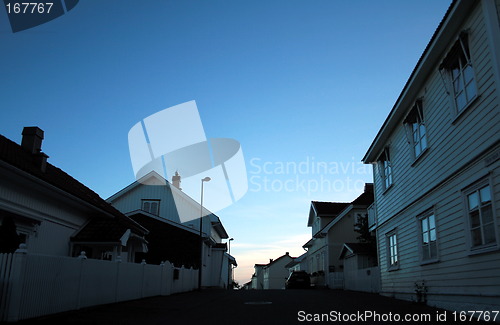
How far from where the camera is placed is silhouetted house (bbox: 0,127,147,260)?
12.4 m

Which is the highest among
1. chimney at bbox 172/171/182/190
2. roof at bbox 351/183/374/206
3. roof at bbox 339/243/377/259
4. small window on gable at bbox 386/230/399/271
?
chimney at bbox 172/171/182/190

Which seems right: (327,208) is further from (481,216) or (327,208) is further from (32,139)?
(481,216)

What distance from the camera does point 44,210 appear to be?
48.2ft

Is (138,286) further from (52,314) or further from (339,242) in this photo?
(339,242)

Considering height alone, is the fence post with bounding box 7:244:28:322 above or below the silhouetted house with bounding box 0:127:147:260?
below

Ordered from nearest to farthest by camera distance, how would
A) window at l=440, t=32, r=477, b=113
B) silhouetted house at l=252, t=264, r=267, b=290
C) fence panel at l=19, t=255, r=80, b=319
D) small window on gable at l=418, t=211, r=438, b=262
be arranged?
fence panel at l=19, t=255, r=80, b=319 < window at l=440, t=32, r=477, b=113 < small window on gable at l=418, t=211, r=438, b=262 < silhouetted house at l=252, t=264, r=267, b=290

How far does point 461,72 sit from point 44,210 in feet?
43.8

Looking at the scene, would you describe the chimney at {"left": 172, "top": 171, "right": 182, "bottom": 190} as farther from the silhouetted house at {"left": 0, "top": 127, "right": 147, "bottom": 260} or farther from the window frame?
the window frame

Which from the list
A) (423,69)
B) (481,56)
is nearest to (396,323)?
(481,56)

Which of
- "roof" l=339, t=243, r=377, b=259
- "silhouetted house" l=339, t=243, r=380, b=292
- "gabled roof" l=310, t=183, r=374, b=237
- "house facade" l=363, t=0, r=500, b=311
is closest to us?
"house facade" l=363, t=0, r=500, b=311

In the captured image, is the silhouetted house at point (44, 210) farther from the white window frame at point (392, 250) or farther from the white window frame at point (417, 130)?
the white window frame at point (417, 130)

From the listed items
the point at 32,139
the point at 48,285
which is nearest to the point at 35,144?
the point at 32,139

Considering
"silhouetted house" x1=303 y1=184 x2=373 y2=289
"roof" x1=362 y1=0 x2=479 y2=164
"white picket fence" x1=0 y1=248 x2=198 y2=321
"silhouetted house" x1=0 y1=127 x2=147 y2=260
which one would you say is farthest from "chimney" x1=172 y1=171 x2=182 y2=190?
"roof" x1=362 y1=0 x2=479 y2=164

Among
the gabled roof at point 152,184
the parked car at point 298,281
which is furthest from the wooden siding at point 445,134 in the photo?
the gabled roof at point 152,184
